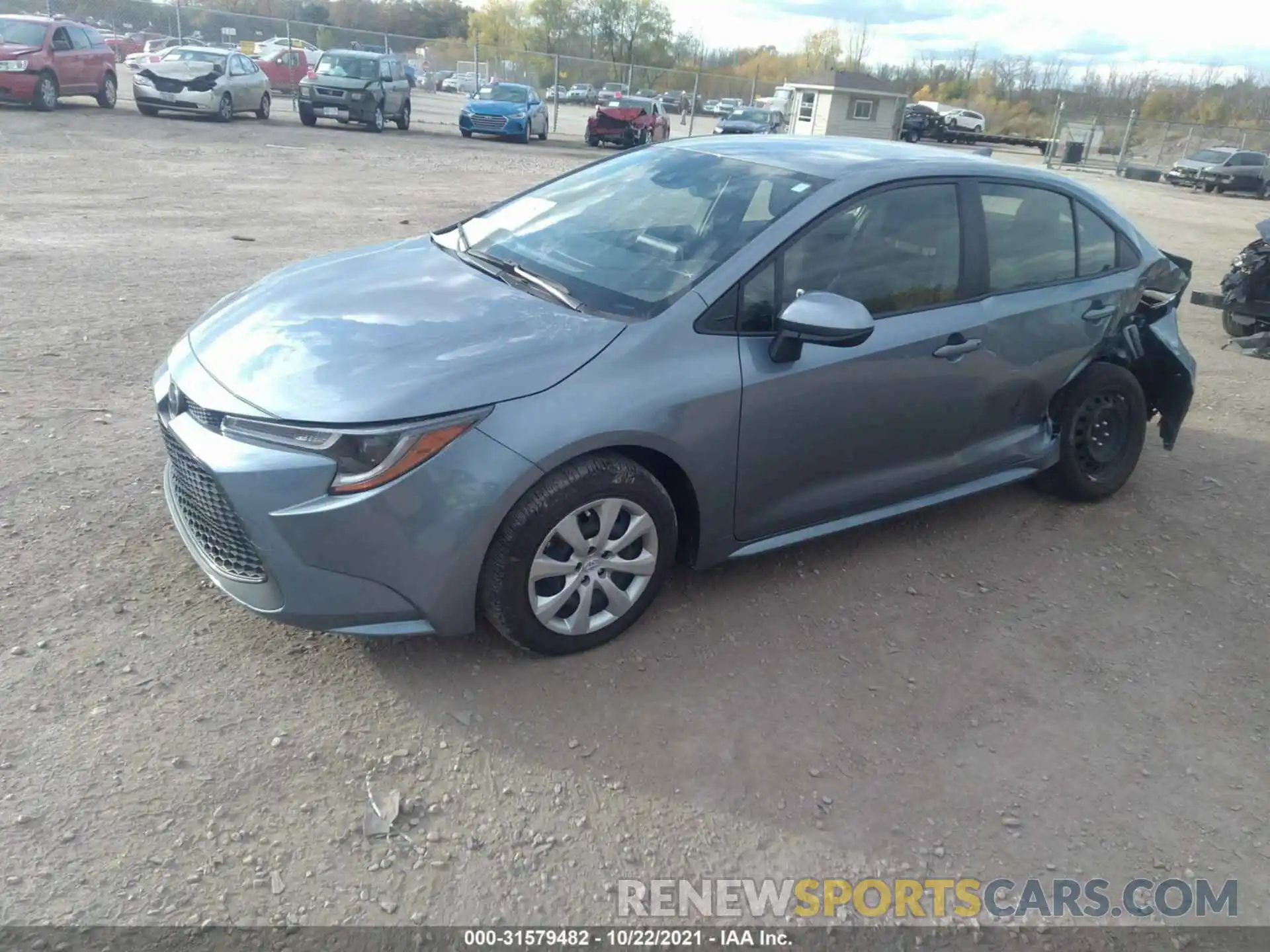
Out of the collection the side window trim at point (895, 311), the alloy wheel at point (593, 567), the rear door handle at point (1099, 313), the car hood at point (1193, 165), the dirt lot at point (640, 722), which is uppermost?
the car hood at point (1193, 165)

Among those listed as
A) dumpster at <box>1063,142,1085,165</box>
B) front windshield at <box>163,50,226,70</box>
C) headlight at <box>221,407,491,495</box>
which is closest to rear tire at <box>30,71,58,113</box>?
front windshield at <box>163,50,226,70</box>

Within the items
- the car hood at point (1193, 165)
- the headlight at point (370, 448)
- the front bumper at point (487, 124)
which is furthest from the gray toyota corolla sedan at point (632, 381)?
the car hood at point (1193, 165)

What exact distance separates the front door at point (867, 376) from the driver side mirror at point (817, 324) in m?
0.07

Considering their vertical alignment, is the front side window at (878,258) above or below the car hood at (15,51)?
below

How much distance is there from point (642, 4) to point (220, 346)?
253ft

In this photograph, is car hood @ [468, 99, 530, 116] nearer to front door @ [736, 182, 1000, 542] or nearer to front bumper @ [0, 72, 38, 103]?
front bumper @ [0, 72, 38, 103]

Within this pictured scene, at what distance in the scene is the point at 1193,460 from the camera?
552 centimetres

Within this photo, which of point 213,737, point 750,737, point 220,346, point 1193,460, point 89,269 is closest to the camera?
point 213,737

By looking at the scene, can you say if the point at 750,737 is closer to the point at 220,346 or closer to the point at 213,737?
the point at 213,737

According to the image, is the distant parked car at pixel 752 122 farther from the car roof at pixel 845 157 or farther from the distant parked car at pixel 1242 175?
the car roof at pixel 845 157

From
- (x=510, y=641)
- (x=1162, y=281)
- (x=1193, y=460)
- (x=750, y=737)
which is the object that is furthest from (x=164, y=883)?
(x=1193, y=460)

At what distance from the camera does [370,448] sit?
2.75 meters

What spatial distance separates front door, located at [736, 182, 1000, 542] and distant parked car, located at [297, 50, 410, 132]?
2139 centimetres

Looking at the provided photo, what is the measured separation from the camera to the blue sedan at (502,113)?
2478 cm
